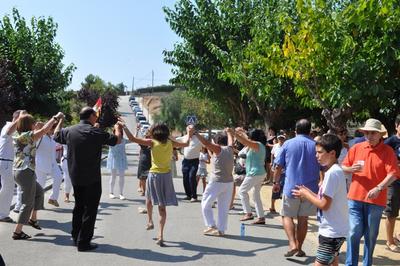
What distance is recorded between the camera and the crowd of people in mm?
4891

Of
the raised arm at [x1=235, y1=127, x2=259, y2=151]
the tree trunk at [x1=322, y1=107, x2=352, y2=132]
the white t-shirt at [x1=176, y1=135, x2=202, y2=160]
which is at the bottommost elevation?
the white t-shirt at [x1=176, y1=135, x2=202, y2=160]

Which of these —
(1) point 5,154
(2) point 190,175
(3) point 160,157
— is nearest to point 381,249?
(3) point 160,157

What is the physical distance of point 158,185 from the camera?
7551 millimetres

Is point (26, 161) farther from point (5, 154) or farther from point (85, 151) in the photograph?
point (85, 151)

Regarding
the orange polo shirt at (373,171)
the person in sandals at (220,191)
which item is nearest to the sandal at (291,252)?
the orange polo shirt at (373,171)

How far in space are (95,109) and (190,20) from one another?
17.1m

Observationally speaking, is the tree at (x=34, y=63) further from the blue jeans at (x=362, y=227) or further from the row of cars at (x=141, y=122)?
the blue jeans at (x=362, y=227)

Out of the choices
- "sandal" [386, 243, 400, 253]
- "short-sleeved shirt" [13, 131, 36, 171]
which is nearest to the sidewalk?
"sandal" [386, 243, 400, 253]

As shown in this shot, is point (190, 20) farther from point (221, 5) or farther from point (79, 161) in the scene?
point (79, 161)

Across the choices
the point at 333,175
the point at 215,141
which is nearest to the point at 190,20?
the point at 215,141

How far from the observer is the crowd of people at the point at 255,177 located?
16.0ft

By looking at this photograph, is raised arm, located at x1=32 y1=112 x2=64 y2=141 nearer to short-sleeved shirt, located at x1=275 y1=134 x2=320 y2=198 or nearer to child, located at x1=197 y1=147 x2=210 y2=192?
short-sleeved shirt, located at x1=275 y1=134 x2=320 y2=198

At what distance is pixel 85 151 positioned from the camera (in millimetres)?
7020

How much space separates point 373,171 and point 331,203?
1.38 metres
